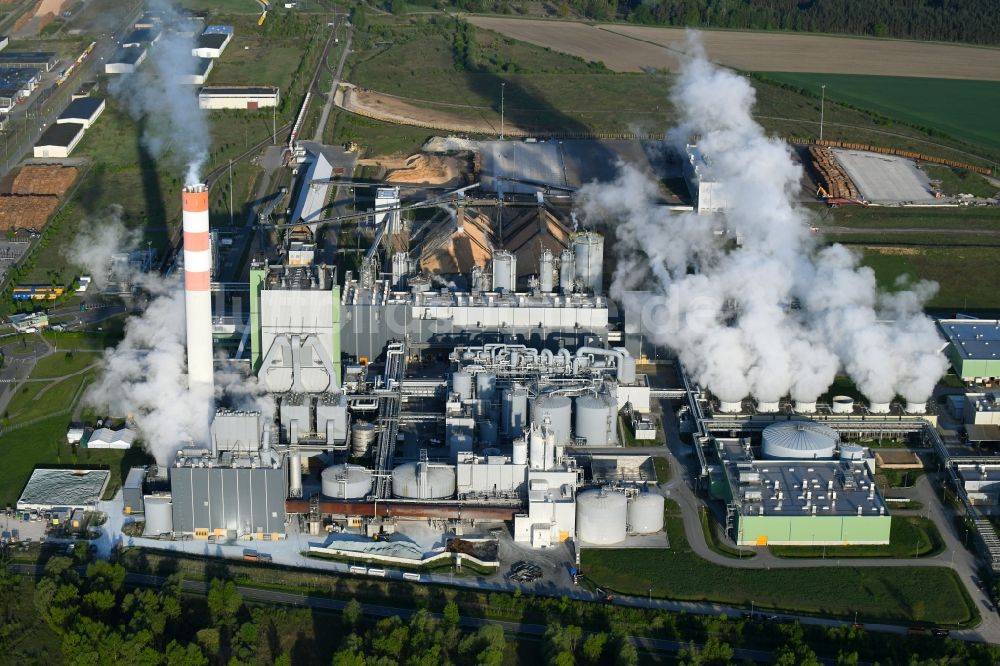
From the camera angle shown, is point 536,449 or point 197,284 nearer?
point 536,449

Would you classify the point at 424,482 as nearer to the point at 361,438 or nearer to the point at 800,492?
the point at 361,438

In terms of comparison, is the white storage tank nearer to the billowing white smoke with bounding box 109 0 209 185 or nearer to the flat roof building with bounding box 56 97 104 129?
the billowing white smoke with bounding box 109 0 209 185

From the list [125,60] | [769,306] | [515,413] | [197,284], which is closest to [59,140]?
[125,60]

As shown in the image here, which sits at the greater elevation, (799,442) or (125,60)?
(125,60)

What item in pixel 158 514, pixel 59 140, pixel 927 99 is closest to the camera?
pixel 158 514

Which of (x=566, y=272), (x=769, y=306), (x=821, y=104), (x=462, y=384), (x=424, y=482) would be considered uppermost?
(x=769, y=306)

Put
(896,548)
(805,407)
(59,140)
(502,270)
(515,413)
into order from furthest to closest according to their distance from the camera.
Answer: (59,140), (502,270), (805,407), (515,413), (896,548)

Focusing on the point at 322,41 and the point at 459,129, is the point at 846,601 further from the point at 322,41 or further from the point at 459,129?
the point at 322,41
